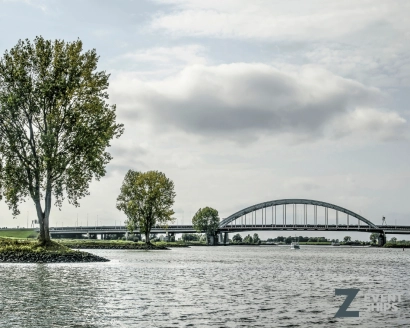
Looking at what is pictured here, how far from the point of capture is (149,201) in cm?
12938

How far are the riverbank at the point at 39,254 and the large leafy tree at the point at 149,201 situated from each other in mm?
63183

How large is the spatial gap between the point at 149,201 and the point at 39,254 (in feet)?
223

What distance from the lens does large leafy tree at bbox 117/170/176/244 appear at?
424 ft

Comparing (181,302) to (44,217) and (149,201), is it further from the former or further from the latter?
(149,201)

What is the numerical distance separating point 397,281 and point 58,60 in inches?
1589

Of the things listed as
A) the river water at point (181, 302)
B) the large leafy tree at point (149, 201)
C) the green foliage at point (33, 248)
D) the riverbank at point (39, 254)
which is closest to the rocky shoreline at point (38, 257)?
the riverbank at point (39, 254)

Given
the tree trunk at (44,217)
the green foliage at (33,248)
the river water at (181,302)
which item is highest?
the tree trunk at (44,217)

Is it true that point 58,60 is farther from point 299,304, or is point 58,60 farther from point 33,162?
point 299,304

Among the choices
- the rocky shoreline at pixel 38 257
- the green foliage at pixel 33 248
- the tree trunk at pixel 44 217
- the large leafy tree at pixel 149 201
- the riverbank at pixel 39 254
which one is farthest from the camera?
the large leafy tree at pixel 149 201

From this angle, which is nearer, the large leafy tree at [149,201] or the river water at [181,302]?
the river water at [181,302]

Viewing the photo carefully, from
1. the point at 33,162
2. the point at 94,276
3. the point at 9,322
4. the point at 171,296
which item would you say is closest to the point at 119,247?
the point at 33,162

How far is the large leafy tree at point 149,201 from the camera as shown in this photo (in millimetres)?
129375

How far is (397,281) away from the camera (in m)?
45.9

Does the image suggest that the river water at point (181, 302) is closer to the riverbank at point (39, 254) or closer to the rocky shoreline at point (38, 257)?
the rocky shoreline at point (38, 257)
